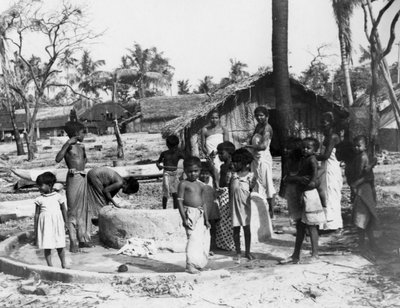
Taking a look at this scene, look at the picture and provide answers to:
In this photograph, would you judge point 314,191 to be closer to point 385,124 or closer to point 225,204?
point 225,204

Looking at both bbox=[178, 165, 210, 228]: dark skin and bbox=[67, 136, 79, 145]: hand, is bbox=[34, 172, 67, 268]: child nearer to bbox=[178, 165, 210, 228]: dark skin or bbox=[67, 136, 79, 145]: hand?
bbox=[67, 136, 79, 145]: hand

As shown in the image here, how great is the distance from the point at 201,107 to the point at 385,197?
7.22 metres

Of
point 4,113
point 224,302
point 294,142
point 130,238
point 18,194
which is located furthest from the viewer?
point 4,113

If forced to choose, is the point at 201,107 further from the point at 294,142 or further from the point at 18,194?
the point at 294,142

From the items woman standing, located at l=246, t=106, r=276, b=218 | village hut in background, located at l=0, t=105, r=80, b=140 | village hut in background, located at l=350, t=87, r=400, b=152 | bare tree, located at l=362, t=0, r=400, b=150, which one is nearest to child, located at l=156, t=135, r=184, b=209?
woman standing, located at l=246, t=106, r=276, b=218

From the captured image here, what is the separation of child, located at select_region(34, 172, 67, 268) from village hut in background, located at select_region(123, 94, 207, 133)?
1259 inches

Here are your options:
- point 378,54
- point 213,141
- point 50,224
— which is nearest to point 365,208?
point 213,141

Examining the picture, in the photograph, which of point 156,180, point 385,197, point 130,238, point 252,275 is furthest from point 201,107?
point 252,275

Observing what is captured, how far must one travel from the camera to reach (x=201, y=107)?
51.6 ft

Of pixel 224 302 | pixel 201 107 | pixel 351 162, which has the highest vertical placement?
pixel 201 107

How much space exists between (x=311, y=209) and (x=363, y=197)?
31.4 inches

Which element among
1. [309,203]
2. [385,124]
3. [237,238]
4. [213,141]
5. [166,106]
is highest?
[166,106]

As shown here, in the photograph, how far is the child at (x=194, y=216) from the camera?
209 inches

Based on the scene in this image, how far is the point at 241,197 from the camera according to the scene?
5.78 m
